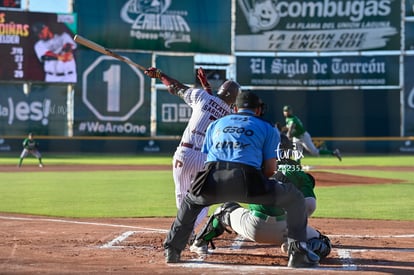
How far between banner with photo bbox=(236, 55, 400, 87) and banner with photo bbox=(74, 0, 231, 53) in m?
1.95

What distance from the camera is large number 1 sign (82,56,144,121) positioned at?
35.9m

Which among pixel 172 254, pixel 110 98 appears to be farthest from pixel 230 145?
pixel 110 98

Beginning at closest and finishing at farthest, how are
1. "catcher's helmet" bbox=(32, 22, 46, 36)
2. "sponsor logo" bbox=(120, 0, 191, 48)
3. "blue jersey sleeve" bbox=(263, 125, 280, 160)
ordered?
"blue jersey sleeve" bbox=(263, 125, 280, 160), "catcher's helmet" bbox=(32, 22, 46, 36), "sponsor logo" bbox=(120, 0, 191, 48)

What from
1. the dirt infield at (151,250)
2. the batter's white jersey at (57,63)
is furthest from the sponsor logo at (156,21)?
the dirt infield at (151,250)

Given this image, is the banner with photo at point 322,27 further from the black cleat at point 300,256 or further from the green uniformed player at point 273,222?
the black cleat at point 300,256

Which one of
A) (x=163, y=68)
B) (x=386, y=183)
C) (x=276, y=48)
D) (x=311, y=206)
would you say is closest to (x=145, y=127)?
(x=163, y=68)

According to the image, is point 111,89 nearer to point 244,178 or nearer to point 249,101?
point 249,101

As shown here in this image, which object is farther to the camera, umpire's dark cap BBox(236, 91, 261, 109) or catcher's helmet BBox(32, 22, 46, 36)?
catcher's helmet BBox(32, 22, 46, 36)

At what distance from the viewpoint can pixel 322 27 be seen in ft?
123

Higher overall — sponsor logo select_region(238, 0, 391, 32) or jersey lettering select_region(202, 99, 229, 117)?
sponsor logo select_region(238, 0, 391, 32)

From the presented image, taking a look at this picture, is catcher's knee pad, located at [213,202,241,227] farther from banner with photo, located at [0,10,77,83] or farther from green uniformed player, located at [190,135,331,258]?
banner with photo, located at [0,10,77,83]

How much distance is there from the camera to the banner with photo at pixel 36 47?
115 feet

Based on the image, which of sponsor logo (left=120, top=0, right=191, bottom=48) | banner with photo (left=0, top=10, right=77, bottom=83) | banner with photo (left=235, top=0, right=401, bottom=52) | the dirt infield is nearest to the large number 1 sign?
banner with photo (left=0, top=10, right=77, bottom=83)

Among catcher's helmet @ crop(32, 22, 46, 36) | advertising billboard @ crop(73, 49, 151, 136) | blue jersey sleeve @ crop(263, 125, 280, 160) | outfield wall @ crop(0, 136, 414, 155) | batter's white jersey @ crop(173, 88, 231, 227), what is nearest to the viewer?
blue jersey sleeve @ crop(263, 125, 280, 160)
